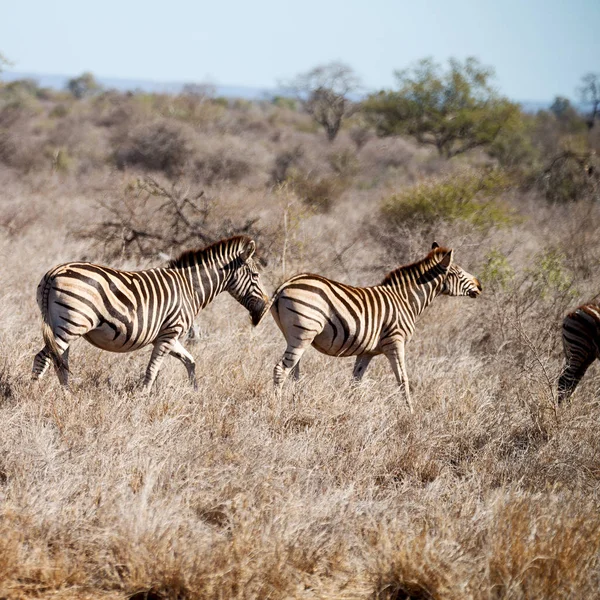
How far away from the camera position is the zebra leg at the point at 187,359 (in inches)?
254

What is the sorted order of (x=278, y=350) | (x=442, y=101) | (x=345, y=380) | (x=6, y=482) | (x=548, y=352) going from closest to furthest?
(x=6, y=482) < (x=345, y=380) < (x=278, y=350) < (x=548, y=352) < (x=442, y=101)

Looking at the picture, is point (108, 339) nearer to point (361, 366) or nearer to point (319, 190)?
point (361, 366)

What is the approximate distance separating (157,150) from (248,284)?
1673 cm

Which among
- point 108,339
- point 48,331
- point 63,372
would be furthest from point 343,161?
point 48,331

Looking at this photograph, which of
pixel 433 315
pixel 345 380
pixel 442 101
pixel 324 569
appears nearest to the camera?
pixel 324 569

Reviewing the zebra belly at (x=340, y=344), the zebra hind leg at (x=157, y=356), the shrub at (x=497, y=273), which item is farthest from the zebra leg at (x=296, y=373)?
the shrub at (x=497, y=273)

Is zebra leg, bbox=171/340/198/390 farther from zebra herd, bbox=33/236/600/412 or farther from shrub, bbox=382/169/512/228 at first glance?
shrub, bbox=382/169/512/228

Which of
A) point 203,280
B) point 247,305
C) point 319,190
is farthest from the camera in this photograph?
point 319,190

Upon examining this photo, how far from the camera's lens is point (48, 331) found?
5586 mm

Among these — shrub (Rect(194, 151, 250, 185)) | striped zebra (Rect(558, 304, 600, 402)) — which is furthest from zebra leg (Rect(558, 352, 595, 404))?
shrub (Rect(194, 151, 250, 185))

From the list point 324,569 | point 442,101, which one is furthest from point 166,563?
point 442,101

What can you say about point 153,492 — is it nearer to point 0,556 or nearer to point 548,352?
point 0,556

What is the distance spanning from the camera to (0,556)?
367 centimetres

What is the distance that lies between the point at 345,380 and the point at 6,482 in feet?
10.9
